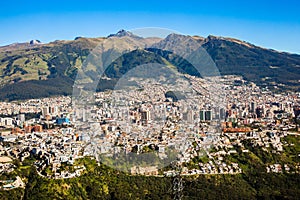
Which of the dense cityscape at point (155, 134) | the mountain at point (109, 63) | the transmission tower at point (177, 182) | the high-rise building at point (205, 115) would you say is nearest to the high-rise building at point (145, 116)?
the dense cityscape at point (155, 134)

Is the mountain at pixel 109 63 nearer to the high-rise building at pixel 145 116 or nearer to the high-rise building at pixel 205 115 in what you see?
the high-rise building at pixel 205 115

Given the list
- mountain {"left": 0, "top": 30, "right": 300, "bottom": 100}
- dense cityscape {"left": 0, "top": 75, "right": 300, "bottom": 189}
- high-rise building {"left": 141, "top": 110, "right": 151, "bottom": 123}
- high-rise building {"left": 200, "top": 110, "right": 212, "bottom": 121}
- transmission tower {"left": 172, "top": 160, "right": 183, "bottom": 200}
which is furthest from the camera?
mountain {"left": 0, "top": 30, "right": 300, "bottom": 100}

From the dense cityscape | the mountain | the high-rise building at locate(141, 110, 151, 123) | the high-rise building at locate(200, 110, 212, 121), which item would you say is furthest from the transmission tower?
the mountain

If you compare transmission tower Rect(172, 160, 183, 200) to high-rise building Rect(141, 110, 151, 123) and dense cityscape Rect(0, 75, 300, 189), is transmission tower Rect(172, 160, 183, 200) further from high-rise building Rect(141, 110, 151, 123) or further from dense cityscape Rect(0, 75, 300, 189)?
high-rise building Rect(141, 110, 151, 123)

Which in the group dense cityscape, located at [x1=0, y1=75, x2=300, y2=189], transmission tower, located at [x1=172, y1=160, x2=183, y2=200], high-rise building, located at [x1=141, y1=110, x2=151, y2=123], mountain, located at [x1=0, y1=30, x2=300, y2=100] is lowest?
transmission tower, located at [x1=172, y1=160, x2=183, y2=200]

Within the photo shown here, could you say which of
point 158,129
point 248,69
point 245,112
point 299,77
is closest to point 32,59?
point 248,69

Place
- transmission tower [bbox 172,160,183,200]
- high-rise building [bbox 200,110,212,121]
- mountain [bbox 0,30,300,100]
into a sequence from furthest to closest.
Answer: mountain [bbox 0,30,300,100] → high-rise building [bbox 200,110,212,121] → transmission tower [bbox 172,160,183,200]

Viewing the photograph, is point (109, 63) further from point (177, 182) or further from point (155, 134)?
point (177, 182)

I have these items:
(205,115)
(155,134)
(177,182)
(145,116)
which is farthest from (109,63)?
(177,182)

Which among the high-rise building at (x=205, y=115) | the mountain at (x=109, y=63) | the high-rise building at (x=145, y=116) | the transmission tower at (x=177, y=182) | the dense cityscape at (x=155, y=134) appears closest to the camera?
the transmission tower at (x=177, y=182)

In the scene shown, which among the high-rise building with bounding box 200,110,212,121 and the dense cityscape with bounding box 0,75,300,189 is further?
the high-rise building with bounding box 200,110,212,121
